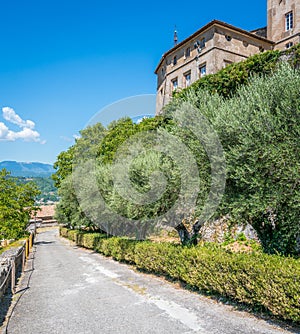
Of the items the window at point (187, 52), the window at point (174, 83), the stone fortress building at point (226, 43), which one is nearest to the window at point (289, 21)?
the stone fortress building at point (226, 43)

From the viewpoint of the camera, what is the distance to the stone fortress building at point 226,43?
3269 centimetres

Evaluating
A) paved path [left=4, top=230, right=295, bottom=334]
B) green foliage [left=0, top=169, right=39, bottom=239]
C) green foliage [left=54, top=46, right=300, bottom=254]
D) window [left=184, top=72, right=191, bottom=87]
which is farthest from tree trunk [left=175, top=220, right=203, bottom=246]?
window [left=184, top=72, right=191, bottom=87]

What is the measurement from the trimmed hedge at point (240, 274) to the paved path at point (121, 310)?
399 millimetres

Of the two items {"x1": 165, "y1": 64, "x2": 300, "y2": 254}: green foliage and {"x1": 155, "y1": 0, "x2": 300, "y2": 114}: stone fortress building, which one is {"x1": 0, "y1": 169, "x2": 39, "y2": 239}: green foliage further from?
{"x1": 155, "y1": 0, "x2": 300, "y2": 114}: stone fortress building

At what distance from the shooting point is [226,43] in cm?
3309

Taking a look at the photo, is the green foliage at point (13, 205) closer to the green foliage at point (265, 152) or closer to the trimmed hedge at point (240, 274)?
the trimmed hedge at point (240, 274)

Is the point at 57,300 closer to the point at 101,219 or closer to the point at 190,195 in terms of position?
the point at 190,195

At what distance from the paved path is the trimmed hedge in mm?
399

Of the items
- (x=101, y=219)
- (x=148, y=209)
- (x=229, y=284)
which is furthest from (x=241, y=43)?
(x=229, y=284)

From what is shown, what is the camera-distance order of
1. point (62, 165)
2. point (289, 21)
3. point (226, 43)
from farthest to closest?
Answer: point (62, 165) → point (289, 21) → point (226, 43)

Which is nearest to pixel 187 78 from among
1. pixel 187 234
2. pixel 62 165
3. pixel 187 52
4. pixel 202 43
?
pixel 187 52

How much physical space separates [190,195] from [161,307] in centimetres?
382

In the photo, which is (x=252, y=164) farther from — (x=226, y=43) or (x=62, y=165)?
(x=62, y=165)

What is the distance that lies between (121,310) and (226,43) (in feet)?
104
